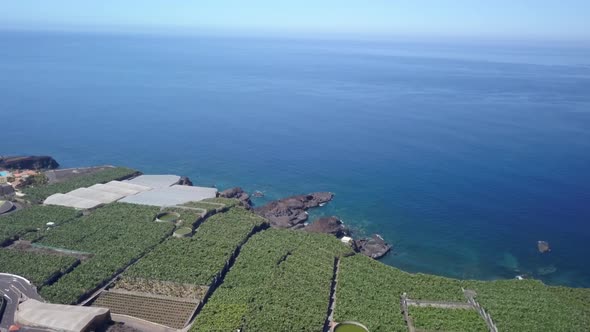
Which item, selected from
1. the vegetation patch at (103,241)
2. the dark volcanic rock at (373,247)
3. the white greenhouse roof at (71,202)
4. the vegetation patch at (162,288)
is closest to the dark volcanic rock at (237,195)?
the vegetation patch at (103,241)

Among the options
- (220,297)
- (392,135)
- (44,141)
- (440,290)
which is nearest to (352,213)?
(440,290)

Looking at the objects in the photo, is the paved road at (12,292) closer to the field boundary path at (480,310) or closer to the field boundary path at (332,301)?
the field boundary path at (332,301)

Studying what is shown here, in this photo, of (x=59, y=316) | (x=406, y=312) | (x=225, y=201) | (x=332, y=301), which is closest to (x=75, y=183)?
(x=225, y=201)

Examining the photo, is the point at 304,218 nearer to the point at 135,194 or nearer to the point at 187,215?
the point at 187,215

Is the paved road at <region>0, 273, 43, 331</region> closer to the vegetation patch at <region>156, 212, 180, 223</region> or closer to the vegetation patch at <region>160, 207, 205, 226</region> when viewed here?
the vegetation patch at <region>156, 212, 180, 223</region>

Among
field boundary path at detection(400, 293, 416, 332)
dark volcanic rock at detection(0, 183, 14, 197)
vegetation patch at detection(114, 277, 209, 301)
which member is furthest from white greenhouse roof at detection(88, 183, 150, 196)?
field boundary path at detection(400, 293, 416, 332)

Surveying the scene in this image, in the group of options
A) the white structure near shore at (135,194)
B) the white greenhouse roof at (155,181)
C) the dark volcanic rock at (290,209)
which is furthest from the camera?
the white greenhouse roof at (155,181)
